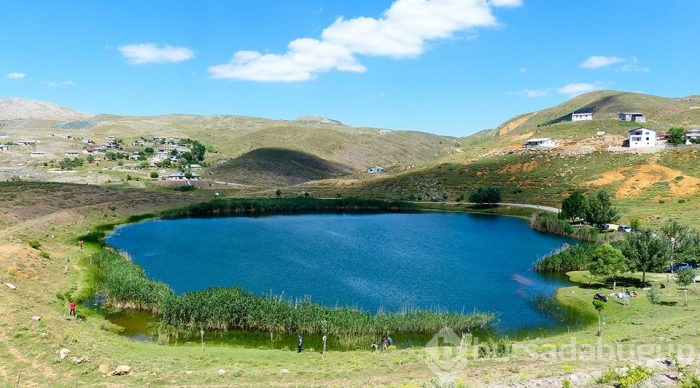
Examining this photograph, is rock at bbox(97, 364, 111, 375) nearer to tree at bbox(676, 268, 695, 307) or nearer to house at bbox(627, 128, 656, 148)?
tree at bbox(676, 268, 695, 307)

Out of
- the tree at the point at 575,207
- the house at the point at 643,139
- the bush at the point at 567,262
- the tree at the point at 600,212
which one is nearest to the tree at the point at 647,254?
the bush at the point at 567,262

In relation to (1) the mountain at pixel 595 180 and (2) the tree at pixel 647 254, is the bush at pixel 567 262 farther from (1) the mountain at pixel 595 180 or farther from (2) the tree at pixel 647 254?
(1) the mountain at pixel 595 180

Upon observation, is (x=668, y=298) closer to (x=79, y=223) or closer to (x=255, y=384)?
(x=255, y=384)

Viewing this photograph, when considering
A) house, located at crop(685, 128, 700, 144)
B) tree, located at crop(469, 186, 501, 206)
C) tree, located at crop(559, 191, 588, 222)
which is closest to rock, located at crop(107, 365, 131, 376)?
tree, located at crop(559, 191, 588, 222)

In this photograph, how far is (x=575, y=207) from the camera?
115m

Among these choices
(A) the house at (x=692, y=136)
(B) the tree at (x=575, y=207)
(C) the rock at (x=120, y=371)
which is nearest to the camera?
(C) the rock at (x=120, y=371)

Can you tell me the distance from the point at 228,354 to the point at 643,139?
18588 centimetres

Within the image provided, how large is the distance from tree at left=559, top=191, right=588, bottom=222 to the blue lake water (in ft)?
32.1

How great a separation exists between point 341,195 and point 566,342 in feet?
477

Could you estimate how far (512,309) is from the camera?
5812 centimetres

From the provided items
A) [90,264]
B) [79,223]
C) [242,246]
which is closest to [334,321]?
[90,264]

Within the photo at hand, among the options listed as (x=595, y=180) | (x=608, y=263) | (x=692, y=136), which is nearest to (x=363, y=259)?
(x=608, y=263)

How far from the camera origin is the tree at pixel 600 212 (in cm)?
10644

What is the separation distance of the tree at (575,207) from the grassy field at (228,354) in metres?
48.3
